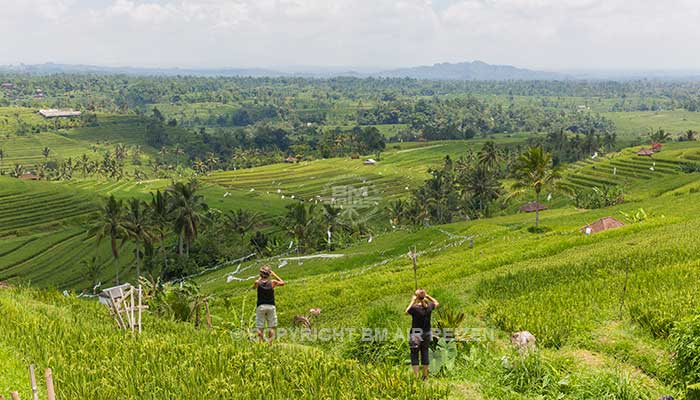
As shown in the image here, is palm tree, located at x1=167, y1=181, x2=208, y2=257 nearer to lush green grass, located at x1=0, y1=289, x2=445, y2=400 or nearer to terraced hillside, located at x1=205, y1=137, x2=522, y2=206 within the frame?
lush green grass, located at x1=0, y1=289, x2=445, y2=400

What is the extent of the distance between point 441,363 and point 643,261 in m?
11.7

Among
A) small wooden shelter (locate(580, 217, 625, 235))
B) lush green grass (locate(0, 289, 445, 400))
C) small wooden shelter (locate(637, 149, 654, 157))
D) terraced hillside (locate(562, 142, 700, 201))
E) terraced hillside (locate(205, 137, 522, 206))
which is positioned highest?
lush green grass (locate(0, 289, 445, 400))

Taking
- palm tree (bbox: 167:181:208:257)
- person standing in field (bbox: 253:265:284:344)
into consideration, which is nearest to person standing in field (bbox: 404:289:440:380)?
person standing in field (bbox: 253:265:284:344)

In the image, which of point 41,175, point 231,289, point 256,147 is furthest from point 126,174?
point 231,289

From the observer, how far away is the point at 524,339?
38.3ft

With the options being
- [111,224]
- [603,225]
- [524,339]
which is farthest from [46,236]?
[524,339]

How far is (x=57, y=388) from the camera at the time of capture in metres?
8.96

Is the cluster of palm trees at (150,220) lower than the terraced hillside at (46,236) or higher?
higher

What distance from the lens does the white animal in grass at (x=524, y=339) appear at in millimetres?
11438

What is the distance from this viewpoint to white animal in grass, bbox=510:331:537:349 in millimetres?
11438

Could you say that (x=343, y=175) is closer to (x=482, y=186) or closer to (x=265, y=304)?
(x=482, y=186)

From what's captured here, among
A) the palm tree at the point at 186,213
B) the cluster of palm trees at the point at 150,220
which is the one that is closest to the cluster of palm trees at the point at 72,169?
the cluster of palm trees at the point at 150,220

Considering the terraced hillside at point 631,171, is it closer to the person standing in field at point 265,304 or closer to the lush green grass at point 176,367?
the person standing in field at point 265,304

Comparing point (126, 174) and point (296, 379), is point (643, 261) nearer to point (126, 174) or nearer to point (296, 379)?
point (296, 379)
